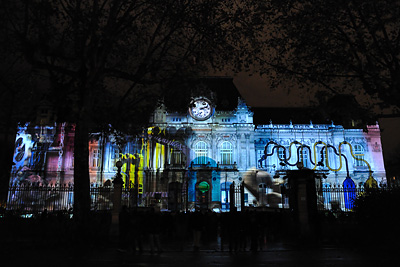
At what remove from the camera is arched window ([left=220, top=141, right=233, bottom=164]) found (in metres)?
37.5

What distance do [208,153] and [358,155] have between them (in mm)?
18123

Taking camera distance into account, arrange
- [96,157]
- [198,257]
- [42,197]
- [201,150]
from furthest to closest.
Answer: [96,157] < [201,150] < [42,197] < [198,257]

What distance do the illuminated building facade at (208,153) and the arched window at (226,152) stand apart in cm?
3

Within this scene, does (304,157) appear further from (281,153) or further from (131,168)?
(131,168)

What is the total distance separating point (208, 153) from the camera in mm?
37469

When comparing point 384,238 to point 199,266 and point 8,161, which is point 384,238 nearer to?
point 199,266

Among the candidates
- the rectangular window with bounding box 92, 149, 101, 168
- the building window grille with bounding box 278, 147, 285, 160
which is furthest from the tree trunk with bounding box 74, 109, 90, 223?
the building window grille with bounding box 278, 147, 285, 160

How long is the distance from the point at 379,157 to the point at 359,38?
98.0 ft

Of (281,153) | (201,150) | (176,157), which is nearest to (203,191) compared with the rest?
(201,150)

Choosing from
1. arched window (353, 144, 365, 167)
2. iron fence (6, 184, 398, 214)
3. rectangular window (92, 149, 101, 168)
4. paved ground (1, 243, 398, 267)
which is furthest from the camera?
rectangular window (92, 149, 101, 168)

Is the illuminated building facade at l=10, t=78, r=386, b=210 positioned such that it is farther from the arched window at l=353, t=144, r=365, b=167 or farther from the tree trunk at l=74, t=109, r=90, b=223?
the tree trunk at l=74, t=109, r=90, b=223

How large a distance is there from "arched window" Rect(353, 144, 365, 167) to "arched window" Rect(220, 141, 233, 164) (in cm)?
1488

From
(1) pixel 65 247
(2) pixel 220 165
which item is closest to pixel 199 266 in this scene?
(1) pixel 65 247

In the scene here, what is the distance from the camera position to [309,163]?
37.8m
